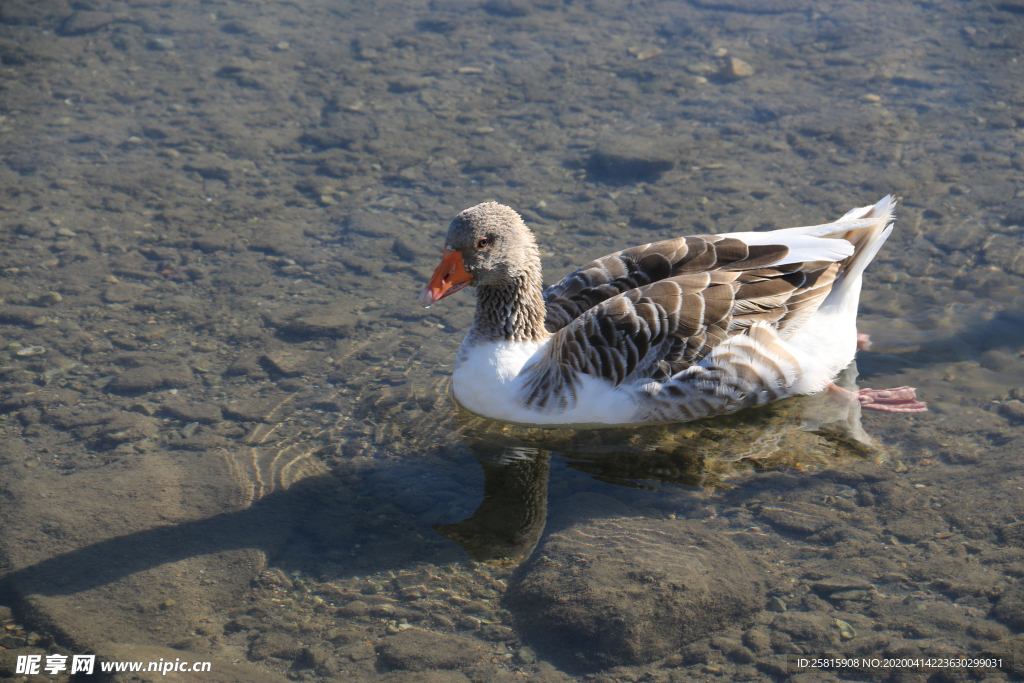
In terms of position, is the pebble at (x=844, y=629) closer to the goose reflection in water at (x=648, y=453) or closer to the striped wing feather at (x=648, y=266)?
the goose reflection in water at (x=648, y=453)

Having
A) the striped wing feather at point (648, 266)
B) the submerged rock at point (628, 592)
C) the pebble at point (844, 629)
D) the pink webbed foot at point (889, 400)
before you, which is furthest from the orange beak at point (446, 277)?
the pebble at point (844, 629)

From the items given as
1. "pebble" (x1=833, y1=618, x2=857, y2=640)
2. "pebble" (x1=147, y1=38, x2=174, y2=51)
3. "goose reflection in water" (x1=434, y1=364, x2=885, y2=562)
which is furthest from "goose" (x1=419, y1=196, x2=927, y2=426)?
"pebble" (x1=147, y1=38, x2=174, y2=51)

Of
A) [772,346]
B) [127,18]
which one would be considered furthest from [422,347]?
[127,18]

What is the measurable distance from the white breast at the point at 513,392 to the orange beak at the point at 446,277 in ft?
1.64

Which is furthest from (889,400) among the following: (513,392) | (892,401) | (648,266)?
(513,392)

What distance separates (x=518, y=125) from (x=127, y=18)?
23.7ft

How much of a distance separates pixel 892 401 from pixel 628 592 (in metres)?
2.93

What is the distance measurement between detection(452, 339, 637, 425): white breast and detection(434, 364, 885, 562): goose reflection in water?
0.17 m

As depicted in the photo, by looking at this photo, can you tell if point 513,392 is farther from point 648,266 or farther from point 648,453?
point 648,266

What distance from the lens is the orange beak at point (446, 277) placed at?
6512 millimetres

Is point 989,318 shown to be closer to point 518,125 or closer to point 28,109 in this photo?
point 518,125

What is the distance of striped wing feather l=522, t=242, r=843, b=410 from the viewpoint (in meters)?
6.37

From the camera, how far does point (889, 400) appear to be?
268 inches

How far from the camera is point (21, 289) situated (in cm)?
829
